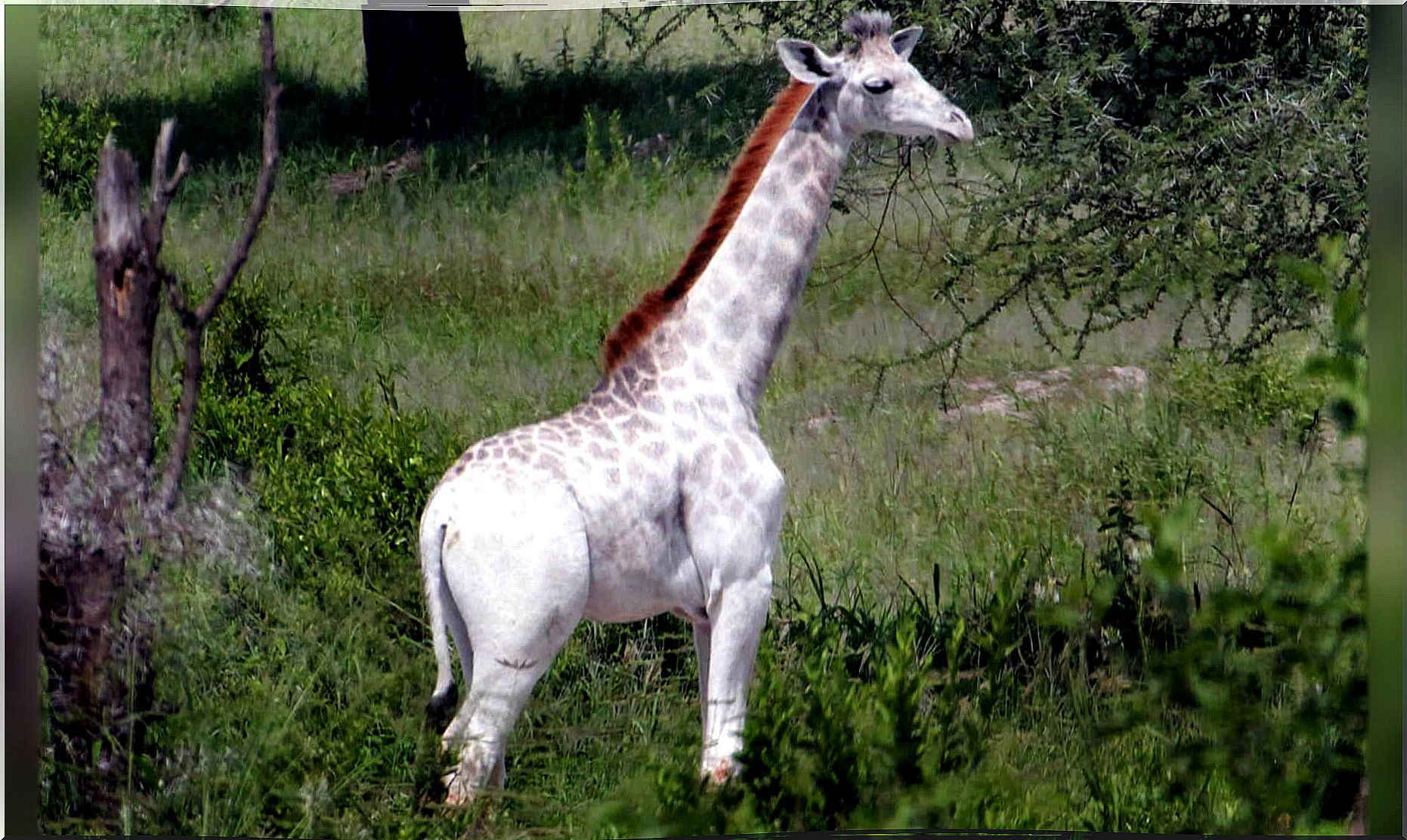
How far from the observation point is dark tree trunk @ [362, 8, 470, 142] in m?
4.61

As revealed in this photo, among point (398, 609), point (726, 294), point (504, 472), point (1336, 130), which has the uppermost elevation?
point (1336, 130)

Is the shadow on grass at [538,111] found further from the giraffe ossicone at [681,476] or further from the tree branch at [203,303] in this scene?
the giraffe ossicone at [681,476]

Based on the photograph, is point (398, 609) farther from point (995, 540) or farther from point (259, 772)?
point (995, 540)

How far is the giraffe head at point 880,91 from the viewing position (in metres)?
3.99

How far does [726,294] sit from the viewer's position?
3.99 m

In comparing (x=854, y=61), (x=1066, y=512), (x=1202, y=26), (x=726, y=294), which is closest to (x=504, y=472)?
(x=726, y=294)

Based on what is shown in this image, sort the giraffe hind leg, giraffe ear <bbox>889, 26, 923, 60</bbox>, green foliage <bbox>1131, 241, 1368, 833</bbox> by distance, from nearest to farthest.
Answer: green foliage <bbox>1131, 241, 1368, 833</bbox> < the giraffe hind leg < giraffe ear <bbox>889, 26, 923, 60</bbox>

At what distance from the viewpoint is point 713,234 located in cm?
406

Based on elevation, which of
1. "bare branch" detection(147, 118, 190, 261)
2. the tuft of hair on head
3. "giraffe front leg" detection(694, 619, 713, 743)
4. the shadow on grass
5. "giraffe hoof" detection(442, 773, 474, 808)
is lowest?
"giraffe hoof" detection(442, 773, 474, 808)

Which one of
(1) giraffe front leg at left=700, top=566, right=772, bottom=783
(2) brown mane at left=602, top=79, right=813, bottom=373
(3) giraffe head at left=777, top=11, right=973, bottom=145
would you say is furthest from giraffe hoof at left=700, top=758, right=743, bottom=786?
(3) giraffe head at left=777, top=11, right=973, bottom=145

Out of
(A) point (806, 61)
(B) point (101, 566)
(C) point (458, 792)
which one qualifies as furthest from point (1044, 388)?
(B) point (101, 566)

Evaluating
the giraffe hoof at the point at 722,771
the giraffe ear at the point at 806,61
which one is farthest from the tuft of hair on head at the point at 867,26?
the giraffe hoof at the point at 722,771

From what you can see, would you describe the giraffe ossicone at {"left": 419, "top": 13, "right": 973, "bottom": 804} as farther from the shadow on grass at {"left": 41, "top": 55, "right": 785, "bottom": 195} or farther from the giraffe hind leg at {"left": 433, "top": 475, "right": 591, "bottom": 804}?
the shadow on grass at {"left": 41, "top": 55, "right": 785, "bottom": 195}

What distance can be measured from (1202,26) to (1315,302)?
2.62ft
